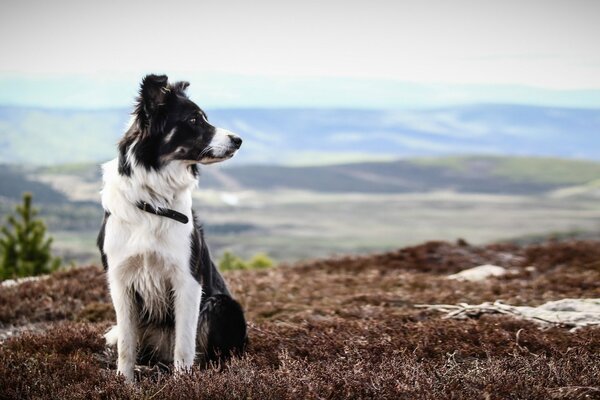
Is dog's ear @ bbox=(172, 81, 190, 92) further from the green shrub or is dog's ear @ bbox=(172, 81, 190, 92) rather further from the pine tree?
the green shrub

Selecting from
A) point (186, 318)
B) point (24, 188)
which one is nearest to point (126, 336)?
point (186, 318)

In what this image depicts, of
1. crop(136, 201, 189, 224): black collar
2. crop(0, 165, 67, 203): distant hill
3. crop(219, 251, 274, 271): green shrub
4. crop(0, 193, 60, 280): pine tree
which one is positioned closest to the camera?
crop(136, 201, 189, 224): black collar

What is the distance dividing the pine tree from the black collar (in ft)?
46.8

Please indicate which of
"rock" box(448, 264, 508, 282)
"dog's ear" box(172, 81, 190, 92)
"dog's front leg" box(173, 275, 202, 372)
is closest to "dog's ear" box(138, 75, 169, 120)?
"dog's ear" box(172, 81, 190, 92)

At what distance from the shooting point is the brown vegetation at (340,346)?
4.86m

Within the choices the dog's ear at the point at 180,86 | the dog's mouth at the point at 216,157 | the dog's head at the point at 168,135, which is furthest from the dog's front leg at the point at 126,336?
the dog's ear at the point at 180,86

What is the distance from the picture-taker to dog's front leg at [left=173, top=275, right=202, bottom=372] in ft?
19.7

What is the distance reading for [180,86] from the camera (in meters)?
6.30

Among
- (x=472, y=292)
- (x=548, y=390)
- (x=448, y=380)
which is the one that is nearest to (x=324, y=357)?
(x=448, y=380)

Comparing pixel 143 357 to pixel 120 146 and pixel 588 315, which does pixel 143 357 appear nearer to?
pixel 120 146

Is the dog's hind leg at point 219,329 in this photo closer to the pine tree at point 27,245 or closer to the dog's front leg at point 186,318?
the dog's front leg at point 186,318

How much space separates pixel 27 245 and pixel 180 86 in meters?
15.0

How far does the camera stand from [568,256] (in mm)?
14258

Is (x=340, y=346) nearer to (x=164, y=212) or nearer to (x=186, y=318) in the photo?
(x=186, y=318)
